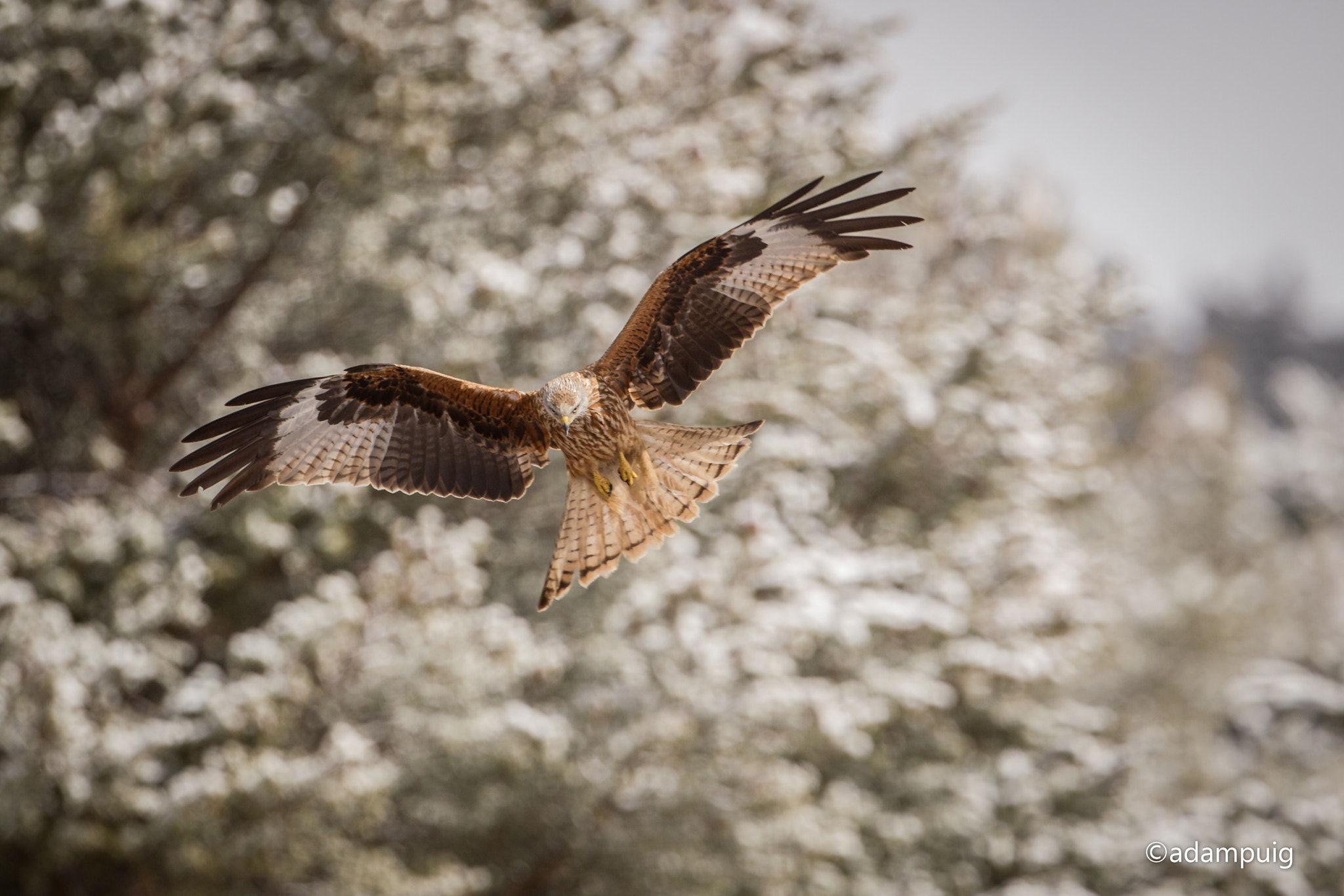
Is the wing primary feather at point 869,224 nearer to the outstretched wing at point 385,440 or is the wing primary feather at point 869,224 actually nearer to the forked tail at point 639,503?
the forked tail at point 639,503

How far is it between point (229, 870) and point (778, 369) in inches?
180

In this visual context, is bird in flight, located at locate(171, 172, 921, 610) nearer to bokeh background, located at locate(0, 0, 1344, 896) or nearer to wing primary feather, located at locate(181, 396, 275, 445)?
wing primary feather, located at locate(181, 396, 275, 445)

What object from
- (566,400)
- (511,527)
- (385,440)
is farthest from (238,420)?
(511,527)

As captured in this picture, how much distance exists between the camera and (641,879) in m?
7.02

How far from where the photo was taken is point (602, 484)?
3.20 meters

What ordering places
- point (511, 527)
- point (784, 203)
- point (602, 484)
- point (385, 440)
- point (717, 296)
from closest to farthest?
1. point (784, 203)
2. point (602, 484)
3. point (717, 296)
4. point (385, 440)
5. point (511, 527)

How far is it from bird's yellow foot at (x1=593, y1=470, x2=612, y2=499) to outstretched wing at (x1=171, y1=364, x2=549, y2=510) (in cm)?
31

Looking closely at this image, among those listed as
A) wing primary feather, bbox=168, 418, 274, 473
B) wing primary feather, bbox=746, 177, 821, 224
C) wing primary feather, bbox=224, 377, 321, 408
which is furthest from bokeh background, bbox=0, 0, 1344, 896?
wing primary feather, bbox=746, 177, 821, 224

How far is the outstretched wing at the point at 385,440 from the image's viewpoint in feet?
11.4

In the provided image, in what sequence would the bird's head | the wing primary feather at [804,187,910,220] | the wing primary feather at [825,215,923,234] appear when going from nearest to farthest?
the wing primary feather at [804,187,910,220], the wing primary feather at [825,215,923,234], the bird's head

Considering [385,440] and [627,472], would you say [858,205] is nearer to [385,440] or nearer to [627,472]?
[627,472]

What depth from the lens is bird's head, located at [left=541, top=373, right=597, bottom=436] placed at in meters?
2.96

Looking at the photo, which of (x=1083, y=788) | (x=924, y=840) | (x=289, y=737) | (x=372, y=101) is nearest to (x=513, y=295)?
(x=372, y=101)

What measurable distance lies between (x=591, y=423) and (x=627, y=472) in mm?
209
